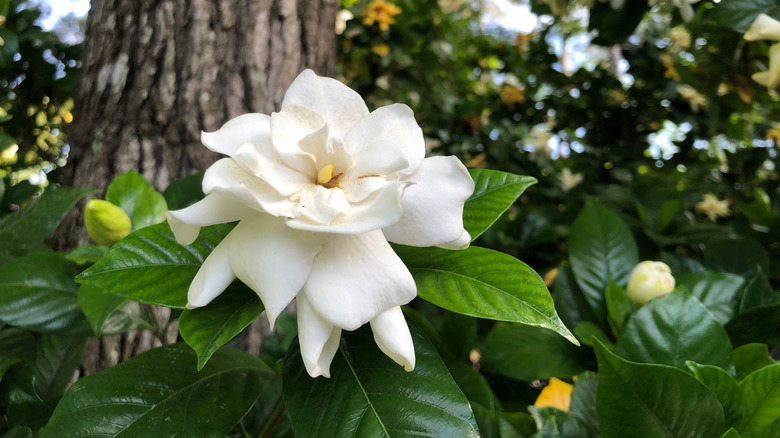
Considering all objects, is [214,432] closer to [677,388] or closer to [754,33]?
[677,388]

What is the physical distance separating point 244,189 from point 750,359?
2.03 ft

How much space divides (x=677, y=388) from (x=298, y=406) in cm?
35

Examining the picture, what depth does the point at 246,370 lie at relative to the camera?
61 centimetres

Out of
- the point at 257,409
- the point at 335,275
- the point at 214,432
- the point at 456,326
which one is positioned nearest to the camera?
the point at 335,275

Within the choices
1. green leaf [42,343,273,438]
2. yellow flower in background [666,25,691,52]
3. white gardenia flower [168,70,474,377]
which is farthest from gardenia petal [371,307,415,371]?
yellow flower in background [666,25,691,52]

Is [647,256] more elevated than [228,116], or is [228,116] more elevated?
[228,116]

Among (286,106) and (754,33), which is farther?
(754,33)

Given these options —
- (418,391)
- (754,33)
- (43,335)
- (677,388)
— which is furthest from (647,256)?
(43,335)

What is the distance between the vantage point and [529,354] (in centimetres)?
82

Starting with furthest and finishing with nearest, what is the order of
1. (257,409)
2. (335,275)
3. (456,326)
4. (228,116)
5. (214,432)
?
(228,116) < (456,326) < (257,409) < (214,432) < (335,275)

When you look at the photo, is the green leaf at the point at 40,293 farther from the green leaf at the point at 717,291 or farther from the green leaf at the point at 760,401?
the green leaf at the point at 717,291

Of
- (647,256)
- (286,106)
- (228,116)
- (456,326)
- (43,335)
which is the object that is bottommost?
(647,256)

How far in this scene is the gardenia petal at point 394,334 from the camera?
1.39 ft

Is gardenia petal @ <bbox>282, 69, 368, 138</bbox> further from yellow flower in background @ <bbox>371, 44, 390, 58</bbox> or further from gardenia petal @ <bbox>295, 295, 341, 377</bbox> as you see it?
yellow flower in background @ <bbox>371, 44, 390, 58</bbox>
